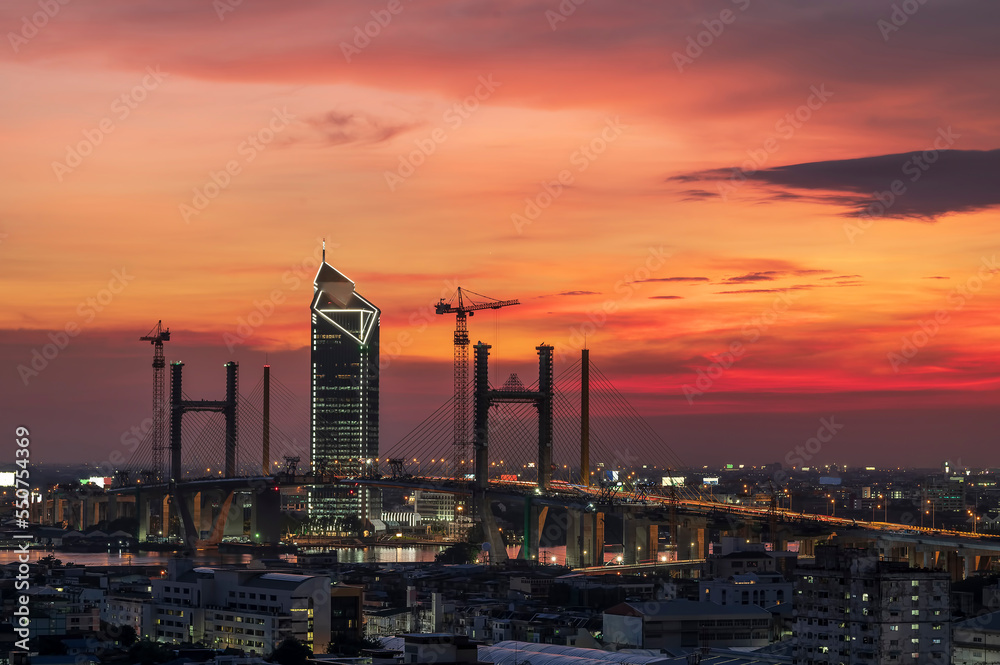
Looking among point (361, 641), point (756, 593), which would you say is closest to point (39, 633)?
point (361, 641)

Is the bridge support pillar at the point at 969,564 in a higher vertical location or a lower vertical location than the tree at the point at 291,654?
higher

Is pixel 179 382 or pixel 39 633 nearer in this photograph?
pixel 39 633

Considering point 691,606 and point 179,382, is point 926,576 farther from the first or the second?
point 179,382

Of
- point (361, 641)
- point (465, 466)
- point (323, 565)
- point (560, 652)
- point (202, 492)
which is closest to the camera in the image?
point (560, 652)

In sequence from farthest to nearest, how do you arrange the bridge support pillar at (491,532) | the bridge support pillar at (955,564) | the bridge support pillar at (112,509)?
the bridge support pillar at (112,509) < the bridge support pillar at (491,532) < the bridge support pillar at (955,564)

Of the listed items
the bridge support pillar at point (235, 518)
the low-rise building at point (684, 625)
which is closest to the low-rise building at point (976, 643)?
the low-rise building at point (684, 625)

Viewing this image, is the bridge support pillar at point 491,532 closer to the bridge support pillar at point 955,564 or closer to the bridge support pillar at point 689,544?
the bridge support pillar at point 689,544
